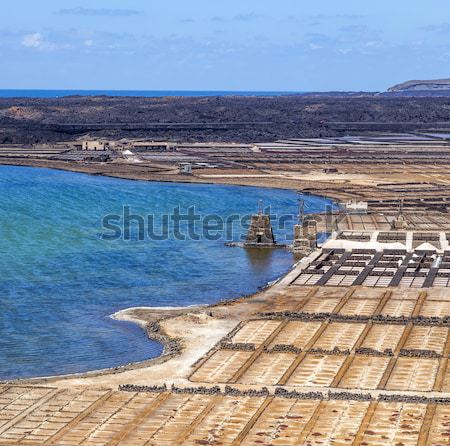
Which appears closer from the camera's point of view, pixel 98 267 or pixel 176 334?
pixel 176 334

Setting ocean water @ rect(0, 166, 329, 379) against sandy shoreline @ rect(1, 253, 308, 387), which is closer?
sandy shoreline @ rect(1, 253, 308, 387)

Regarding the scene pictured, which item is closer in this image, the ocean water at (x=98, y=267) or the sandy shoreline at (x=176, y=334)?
the sandy shoreline at (x=176, y=334)

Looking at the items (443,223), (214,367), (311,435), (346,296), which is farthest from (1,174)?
(311,435)

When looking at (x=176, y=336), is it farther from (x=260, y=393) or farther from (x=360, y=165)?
(x=360, y=165)

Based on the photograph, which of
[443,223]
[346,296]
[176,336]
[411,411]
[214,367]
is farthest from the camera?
[443,223]

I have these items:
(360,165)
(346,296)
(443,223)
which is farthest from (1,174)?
(346,296)

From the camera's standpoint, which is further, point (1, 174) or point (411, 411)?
point (1, 174)

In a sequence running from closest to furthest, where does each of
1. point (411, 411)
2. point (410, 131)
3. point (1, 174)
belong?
point (411, 411) < point (1, 174) < point (410, 131)
